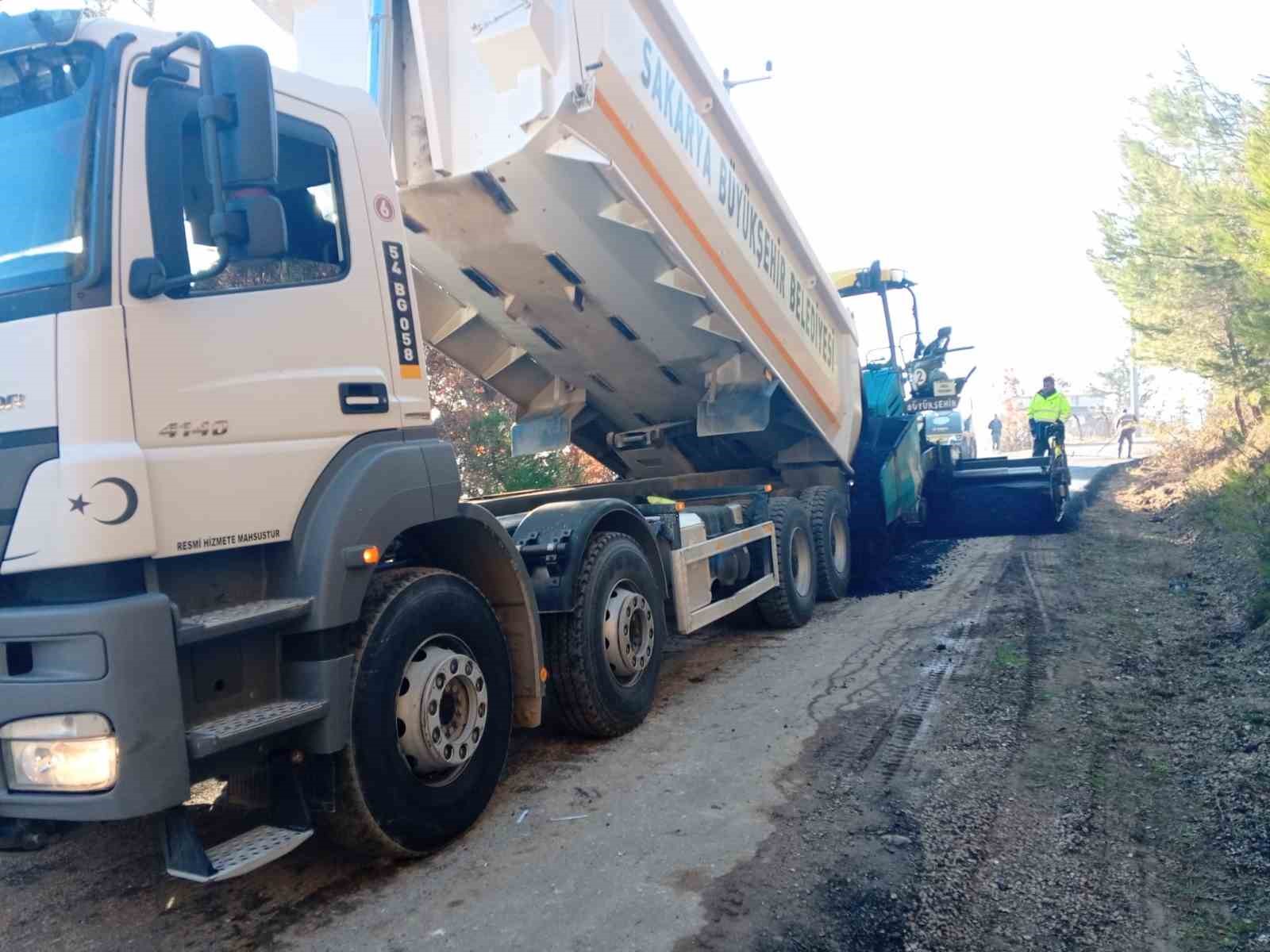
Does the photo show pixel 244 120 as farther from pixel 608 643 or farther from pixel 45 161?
pixel 608 643

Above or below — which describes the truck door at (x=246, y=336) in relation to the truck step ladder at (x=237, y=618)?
above

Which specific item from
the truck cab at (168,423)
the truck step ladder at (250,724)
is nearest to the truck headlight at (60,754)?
the truck cab at (168,423)

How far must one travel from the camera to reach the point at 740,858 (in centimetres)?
353

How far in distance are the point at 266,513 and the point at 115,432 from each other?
0.58 m

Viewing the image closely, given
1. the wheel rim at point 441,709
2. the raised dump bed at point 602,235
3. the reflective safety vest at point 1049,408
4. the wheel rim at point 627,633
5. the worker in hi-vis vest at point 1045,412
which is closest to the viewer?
Answer: the wheel rim at point 441,709

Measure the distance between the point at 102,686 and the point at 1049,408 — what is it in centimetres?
1314

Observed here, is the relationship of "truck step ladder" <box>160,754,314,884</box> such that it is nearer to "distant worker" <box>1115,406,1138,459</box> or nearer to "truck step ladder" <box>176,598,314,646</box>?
"truck step ladder" <box>176,598,314,646</box>

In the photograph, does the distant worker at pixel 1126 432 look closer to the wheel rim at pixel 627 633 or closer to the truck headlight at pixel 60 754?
the wheel rim at pixel 627 633

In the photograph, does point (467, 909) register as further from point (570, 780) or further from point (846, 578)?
point (846, 578)

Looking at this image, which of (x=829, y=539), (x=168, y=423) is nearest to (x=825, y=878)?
(x=168, y=423)

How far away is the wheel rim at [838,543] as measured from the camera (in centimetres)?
852

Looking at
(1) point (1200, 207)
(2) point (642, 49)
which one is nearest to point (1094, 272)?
(1) point (1200, 207)

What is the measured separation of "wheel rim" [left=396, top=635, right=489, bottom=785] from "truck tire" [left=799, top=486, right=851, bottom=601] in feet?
15.8

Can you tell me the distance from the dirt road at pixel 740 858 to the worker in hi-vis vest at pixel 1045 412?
27.8 feet
